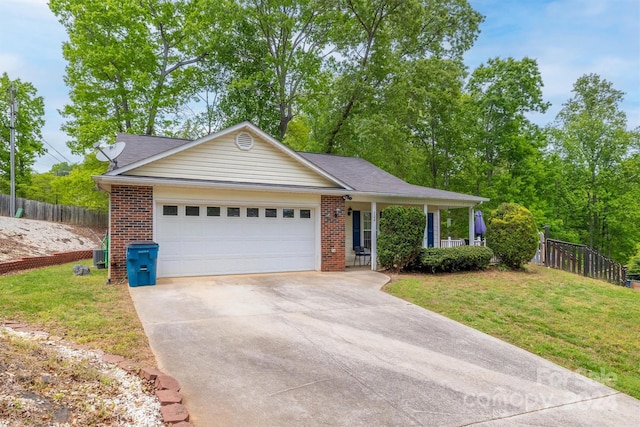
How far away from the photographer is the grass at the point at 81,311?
4832 millimetres

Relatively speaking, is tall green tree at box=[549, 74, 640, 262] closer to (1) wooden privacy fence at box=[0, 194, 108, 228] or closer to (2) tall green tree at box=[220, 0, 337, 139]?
(2) tall green tree at box=[220, 0, 337, 139]

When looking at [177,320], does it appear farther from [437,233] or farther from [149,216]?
[437,233]

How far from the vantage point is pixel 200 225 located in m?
10.1

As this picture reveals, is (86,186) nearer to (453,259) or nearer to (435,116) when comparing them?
(435,116)

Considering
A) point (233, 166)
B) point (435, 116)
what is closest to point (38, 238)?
point (233, 166)

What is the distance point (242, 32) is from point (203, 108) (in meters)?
5.94

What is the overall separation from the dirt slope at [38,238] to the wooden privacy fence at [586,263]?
19.0 m

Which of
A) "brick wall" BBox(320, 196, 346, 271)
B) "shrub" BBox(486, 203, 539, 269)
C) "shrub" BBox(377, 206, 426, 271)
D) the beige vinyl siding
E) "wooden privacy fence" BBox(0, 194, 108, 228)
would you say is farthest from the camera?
"wooden privacy fence" BBox(0, 194, 108, 228)

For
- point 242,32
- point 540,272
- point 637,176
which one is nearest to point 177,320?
point 540,272

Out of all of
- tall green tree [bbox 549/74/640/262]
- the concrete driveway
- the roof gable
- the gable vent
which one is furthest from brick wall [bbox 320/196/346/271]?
tall green tree [bbox 549/74/640/262]

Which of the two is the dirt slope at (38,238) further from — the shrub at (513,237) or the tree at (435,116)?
the tree at (435,116)

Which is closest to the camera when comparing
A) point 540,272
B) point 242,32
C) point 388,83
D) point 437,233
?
point 540,272

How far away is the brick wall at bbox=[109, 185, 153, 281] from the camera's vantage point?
8930 mm

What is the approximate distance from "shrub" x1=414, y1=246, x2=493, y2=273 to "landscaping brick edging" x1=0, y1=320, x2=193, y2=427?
8.71m
